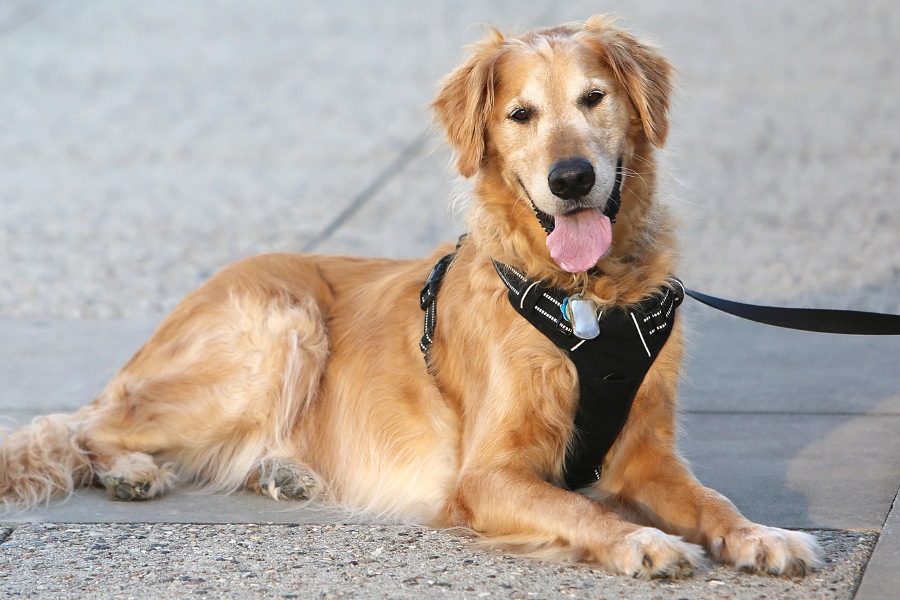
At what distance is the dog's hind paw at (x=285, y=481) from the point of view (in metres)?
4.36

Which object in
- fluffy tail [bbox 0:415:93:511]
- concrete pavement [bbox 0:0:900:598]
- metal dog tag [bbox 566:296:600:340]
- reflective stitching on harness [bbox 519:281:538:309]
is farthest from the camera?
fluffy tail [bbox 0:415:93:511]

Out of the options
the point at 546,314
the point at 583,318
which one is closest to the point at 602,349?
the point at 583,318

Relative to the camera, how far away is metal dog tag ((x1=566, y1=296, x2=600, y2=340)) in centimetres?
371

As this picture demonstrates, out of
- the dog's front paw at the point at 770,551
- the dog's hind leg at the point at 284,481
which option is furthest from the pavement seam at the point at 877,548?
the dog's hind leg at the point at 284,481

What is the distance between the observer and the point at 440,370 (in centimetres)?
418

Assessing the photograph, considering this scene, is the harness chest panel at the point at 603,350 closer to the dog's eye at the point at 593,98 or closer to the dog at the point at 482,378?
the dog at the point at 482,378

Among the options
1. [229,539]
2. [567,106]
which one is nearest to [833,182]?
[567,106]

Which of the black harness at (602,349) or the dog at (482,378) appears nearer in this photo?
the dog at (482,378)

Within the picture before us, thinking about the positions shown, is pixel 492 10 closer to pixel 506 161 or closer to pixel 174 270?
pixel 174 270

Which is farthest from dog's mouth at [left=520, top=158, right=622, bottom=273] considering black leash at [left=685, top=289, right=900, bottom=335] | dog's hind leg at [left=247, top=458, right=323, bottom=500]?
dog's hind leg at [left=247, top=458, right=323, bottom=500]

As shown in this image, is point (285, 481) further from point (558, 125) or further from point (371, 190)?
point (371, 190)

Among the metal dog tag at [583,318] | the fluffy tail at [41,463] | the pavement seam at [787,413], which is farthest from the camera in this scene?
the pavement seam at [787,413]

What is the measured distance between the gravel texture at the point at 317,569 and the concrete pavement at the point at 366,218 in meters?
0.01

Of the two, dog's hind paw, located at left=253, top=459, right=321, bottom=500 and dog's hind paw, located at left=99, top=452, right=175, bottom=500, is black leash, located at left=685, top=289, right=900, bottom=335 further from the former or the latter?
dog's hind paw, located at left=99, top=452, right=175, bottom=500
